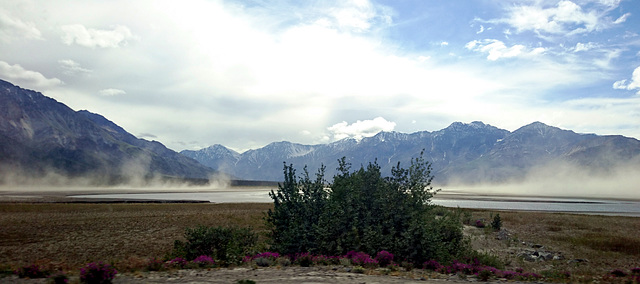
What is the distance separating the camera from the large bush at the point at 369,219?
2214 cm

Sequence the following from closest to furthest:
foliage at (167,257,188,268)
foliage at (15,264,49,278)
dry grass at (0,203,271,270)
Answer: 1. foliage at (15,264,49,278)
2. foliage at (167,257,188,268)
3. dry grass at (0,203,271,270)

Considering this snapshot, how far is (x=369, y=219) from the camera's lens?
76.7 ft

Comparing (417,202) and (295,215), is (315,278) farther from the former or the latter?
(417,202)

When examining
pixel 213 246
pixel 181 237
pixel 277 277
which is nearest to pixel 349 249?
pixel 277 277

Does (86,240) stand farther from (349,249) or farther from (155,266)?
(349,249)

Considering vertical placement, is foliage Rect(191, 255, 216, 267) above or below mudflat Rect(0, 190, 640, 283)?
above

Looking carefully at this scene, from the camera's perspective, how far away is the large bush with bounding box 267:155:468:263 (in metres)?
22.1

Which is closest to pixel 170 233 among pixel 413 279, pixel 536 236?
pixel 413 279

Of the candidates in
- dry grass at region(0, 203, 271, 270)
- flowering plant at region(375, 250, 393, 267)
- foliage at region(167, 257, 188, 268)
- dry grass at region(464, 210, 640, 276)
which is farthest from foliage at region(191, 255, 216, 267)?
dry grass at region(464, 210, 640, 276)

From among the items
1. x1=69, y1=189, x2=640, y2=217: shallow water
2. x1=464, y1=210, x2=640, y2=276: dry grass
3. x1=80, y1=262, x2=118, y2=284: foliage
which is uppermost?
x1=80, y1=262, x2=118, y2=284: foliage

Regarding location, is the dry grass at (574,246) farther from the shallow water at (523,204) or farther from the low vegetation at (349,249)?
the shallow water at (523,204)

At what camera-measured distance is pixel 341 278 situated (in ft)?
56.2

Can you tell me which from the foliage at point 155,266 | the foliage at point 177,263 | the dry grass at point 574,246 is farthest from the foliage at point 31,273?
the dry grass at point 574,246

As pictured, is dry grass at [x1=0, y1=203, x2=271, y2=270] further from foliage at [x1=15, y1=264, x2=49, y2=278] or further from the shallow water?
the shallow water
